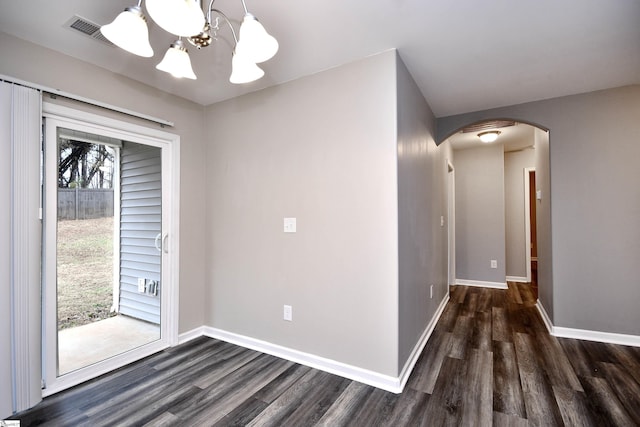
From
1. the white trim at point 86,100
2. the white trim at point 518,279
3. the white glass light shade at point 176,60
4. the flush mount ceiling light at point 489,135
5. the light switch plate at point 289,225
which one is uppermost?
the flush mount ceiling light at point 489,135

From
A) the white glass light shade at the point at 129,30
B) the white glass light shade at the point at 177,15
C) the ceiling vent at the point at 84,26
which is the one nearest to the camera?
the white glass light shade at the point at 177,15

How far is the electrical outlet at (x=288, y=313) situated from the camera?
2512 millimetres

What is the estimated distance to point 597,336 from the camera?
282cm

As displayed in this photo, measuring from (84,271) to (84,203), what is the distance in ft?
1.77

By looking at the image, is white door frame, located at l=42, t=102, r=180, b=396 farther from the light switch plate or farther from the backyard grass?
the light switch plate

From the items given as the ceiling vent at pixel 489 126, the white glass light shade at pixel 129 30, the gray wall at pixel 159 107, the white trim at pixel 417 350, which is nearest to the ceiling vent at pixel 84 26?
the gray wall at pixel 159 107

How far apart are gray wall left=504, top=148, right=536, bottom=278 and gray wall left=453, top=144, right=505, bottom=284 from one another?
A: 2.27 feet

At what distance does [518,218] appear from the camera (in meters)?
5.43

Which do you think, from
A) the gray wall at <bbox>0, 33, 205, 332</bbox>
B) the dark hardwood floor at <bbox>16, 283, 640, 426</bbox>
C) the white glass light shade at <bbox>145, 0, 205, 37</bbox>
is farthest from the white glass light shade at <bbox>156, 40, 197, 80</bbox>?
the dark hardwood floor at <bbox>16, 283, 640, 426</bbox>

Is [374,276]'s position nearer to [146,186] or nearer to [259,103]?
[259,103]

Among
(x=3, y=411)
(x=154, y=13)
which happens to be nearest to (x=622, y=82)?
(x=154, y=13)

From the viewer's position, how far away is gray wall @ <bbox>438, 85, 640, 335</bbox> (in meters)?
2.73

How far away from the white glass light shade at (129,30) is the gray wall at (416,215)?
1.59m

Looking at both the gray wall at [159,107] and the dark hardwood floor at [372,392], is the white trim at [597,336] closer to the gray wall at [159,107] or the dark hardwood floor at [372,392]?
the dark hardwood floor at [372,392]
